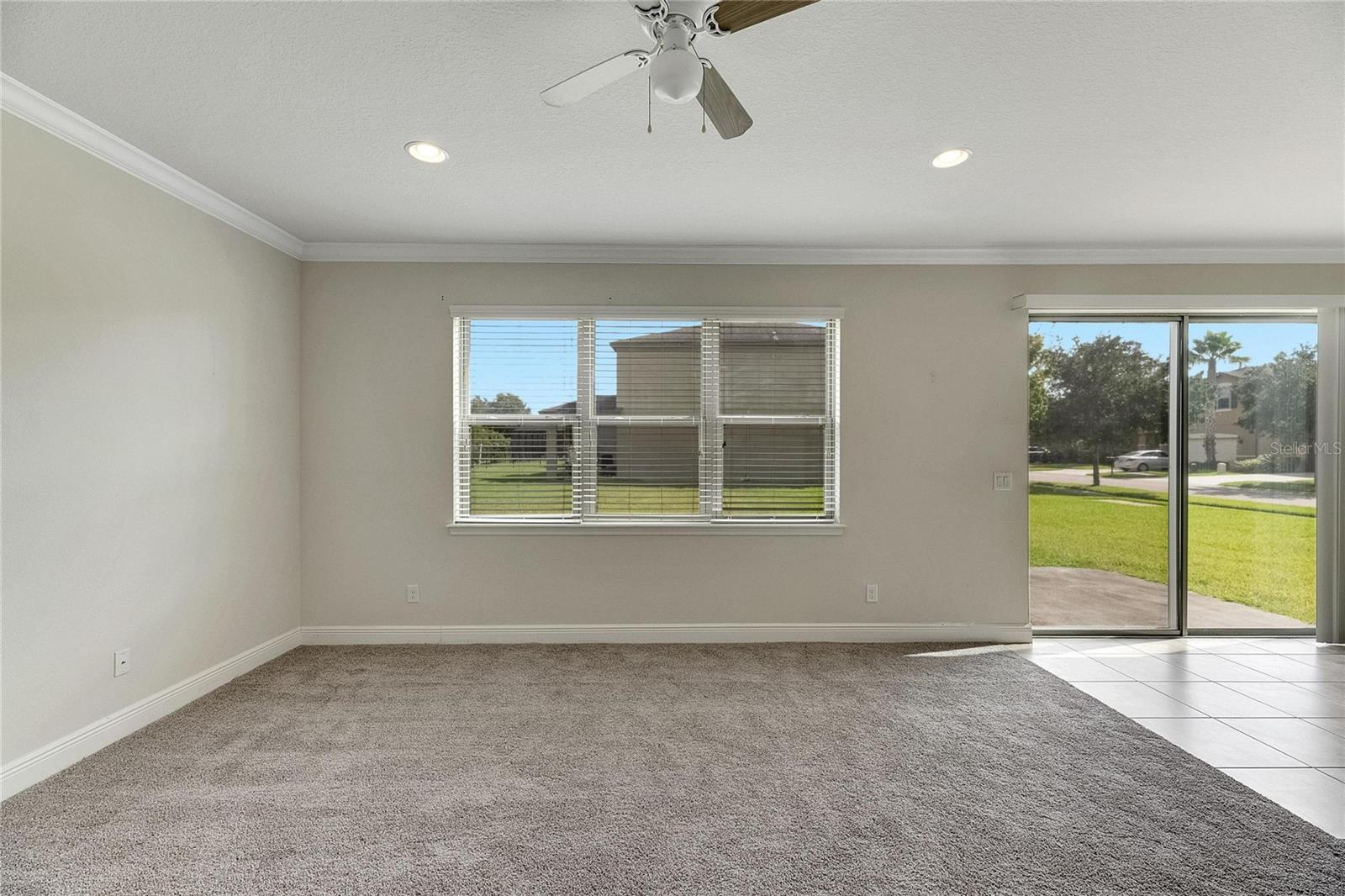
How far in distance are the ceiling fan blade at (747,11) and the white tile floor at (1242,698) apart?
321 cm

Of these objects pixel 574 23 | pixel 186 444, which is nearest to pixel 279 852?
pixel 186 444

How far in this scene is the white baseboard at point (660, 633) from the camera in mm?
4023

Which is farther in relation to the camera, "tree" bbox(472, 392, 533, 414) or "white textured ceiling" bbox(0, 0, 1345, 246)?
"tree" bbox(472, 392, 533, 414)

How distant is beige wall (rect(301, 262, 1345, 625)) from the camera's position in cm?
407

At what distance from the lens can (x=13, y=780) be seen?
2.25 metres

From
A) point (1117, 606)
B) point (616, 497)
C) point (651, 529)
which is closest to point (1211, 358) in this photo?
point (1117, 606)

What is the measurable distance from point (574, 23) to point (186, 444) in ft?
9.12

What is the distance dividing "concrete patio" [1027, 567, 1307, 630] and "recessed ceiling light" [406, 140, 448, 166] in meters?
4.41

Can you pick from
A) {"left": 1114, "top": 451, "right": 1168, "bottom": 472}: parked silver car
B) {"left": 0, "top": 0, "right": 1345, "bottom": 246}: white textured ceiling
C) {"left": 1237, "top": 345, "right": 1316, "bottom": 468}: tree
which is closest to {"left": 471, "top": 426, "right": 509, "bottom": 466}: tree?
{"left": 0, "top": 0, "right": 1345, "bottom": 246}: white textured ceiling

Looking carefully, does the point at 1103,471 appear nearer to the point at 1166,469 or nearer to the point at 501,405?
the point at 1166,469

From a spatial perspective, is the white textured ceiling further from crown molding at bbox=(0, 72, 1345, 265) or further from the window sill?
the window sill

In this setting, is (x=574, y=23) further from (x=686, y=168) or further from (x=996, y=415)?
(x=996, y=415)

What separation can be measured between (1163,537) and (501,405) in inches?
184

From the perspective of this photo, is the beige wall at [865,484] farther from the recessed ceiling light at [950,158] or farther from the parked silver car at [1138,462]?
the recessed ceiling light at [950,158]
